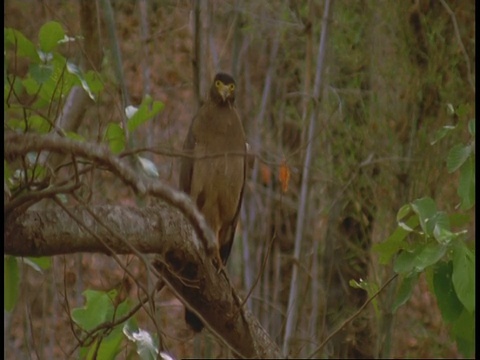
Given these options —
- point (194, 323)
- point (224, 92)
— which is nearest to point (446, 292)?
point (194, 323)

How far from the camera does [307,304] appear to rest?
7105mm

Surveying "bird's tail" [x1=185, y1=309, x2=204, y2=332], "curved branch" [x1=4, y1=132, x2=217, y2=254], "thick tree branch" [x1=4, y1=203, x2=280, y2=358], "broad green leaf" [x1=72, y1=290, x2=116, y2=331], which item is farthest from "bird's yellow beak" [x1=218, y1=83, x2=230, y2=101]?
"curved branch" [x1=4, y1=132, x2=217, y2=254]

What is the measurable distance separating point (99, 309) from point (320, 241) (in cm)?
395

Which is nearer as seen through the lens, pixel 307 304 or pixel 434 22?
pixel 434 22

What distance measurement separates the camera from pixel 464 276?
2.93 m

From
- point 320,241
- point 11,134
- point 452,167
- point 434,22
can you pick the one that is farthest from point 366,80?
point 11,134

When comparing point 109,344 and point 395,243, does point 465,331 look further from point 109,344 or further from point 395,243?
point 109,344

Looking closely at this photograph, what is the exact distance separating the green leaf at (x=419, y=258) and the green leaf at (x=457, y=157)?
275 millimetres

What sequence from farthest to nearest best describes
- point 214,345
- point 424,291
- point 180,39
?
point 180,39 < point 424,291 < point 214,345

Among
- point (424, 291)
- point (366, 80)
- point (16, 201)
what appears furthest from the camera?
point (424, 291)

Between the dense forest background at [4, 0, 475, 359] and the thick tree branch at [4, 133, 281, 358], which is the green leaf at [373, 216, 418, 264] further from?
the dense forest background at [4, 0, 475, 359]

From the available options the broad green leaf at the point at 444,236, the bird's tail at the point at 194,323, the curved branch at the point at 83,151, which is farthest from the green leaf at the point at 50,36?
the bird's tail at the point at 194,323

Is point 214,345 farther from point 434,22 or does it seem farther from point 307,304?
point 434,22

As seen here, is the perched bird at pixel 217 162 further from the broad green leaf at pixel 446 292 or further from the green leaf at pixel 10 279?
the green leaf at pixel 10 279
